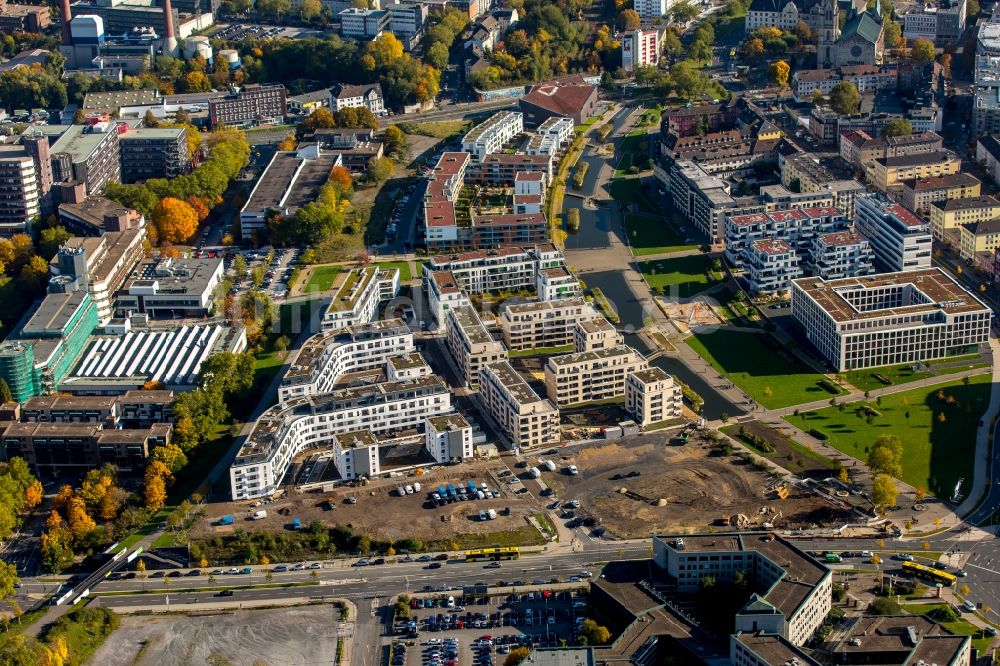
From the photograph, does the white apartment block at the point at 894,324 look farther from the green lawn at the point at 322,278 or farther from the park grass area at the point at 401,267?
the green lawn at the point at 322,278

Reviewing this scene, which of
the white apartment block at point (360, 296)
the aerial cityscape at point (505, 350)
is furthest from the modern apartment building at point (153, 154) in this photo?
the white apartment block at point (360, 296)

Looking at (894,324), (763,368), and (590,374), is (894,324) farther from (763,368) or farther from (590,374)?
(590,374)

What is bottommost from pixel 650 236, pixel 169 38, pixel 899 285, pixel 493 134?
pixel 650 236

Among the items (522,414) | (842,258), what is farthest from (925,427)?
(522,414)

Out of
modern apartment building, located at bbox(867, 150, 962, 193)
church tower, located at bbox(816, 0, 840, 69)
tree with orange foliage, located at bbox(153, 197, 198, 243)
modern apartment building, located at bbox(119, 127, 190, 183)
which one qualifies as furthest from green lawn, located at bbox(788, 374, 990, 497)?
church tower, located at bbox(816, 0, 840, 69)

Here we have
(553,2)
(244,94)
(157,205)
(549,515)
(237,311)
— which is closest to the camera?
(549,515)

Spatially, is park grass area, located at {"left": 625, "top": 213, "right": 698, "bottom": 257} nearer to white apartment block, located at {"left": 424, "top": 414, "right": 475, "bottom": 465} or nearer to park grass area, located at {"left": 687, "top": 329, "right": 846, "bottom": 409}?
park grass area, located at {"left": 687, "top": 329, "right": 846, "bottom": 409}

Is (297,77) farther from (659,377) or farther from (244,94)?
(659,377)

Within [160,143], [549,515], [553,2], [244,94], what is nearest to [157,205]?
[160,143]
